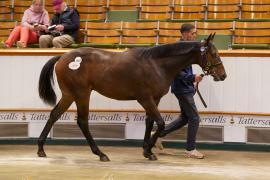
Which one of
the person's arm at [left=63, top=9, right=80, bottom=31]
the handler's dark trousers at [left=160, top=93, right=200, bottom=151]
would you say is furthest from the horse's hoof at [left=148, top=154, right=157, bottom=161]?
the person's arm at [left=63, top=9, right=80, bottom=31]

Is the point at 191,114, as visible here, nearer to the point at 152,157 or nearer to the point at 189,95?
the point at 189,95

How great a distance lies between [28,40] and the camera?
37.4 feet

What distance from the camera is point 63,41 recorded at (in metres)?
11.0

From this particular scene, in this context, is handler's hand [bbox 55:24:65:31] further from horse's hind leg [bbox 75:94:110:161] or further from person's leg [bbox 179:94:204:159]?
person's leg [bbox 179:94:204:159]

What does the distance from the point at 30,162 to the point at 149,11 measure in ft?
17.9

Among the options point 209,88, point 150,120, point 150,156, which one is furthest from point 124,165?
point 209,88

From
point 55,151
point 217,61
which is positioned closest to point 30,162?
point 55,151

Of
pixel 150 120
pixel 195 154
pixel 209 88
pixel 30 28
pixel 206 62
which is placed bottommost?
pixel 195 154

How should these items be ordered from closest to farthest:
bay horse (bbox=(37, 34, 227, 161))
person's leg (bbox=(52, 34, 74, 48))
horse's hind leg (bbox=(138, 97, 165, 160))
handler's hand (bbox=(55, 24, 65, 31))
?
horse's hind leg (bbox=(138, 97, 165, 160)) < bay horse (bbox=(37, 34, 227, 161)) < person's leg (bbox=(52, 34, 74, 48)) < handler's hand (bbox=(55, 24, 65, 31))

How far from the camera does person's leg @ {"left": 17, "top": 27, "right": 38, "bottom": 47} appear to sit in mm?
11102

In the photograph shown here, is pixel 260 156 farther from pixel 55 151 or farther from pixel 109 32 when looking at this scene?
pixel 109 32

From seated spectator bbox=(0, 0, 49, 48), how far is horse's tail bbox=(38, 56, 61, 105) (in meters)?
1.75

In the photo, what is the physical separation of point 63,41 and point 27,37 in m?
0.72

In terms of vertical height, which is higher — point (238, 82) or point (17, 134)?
point (238, 82)
